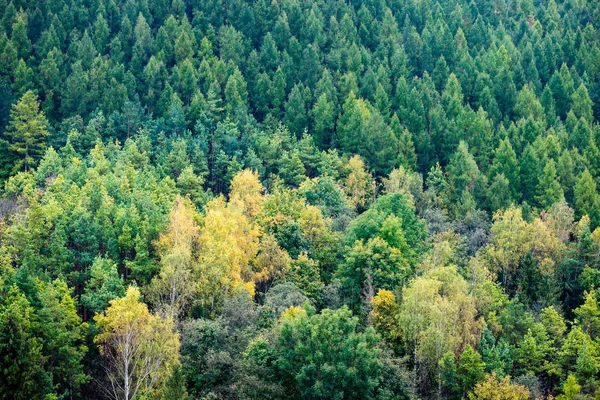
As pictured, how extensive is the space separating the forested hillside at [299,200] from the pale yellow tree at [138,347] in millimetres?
209

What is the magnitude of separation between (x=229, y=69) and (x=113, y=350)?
63402 millimetres

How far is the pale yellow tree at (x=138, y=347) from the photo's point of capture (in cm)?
4650

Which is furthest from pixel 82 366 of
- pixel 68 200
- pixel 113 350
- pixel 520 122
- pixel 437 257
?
pixel 520 122

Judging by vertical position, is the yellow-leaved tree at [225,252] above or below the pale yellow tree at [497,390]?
above

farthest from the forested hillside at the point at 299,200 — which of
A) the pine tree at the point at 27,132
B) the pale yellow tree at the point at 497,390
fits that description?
the pine tree at the point at 27,132

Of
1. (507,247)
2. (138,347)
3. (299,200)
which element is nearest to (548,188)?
(507,247)

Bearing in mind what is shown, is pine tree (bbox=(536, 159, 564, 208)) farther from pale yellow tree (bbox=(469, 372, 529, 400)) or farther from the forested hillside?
Result: pale yellow tree (bbox=(469, 372, 529, 400))

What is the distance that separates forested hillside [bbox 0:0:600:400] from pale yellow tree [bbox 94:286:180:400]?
209 millimetres

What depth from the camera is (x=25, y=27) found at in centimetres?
10750

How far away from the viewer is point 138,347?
4734cm

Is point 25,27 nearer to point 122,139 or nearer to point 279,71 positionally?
point 122,139

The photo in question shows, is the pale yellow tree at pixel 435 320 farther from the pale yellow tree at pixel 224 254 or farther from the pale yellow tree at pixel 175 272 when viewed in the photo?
the pale yellow tree at pixel 175 272

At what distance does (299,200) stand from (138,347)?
27.9 metres

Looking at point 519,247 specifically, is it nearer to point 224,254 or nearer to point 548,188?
point 548,188
